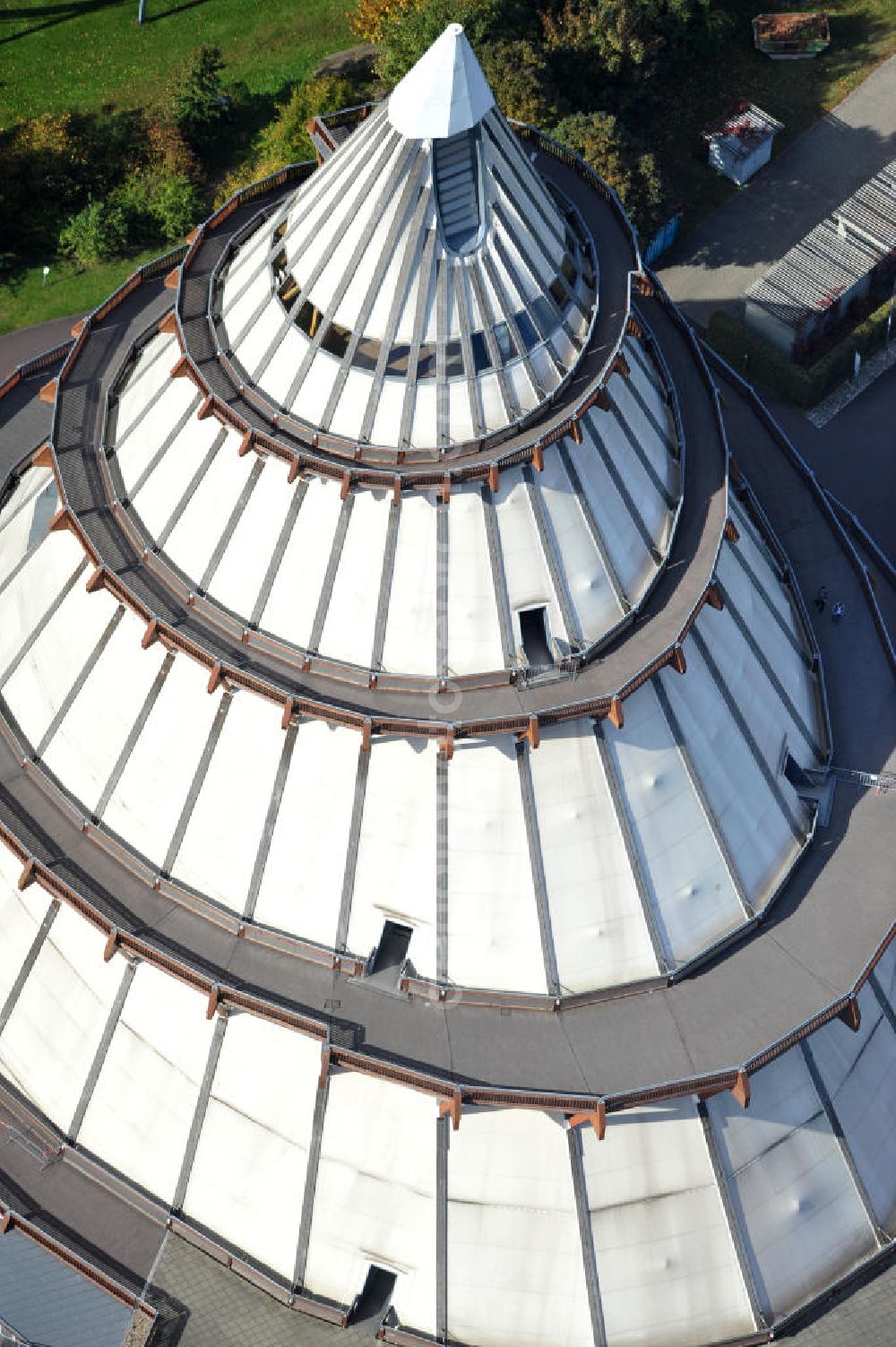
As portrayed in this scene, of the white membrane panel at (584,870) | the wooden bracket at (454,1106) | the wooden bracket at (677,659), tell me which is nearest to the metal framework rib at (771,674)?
the wooden bracket at (677,659)

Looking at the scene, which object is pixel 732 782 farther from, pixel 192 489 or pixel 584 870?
pixel 192 489

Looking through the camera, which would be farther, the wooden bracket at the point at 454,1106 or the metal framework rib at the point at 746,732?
the metal framework rib at the point at 746,732

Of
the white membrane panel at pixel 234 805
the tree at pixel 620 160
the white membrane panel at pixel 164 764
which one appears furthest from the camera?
the tree at pixel 620 160

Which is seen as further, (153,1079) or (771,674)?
(771,674)

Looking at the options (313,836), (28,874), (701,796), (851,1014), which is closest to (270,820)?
(313,836)

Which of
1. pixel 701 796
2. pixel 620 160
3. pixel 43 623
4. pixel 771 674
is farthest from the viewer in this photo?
pixel 620 160

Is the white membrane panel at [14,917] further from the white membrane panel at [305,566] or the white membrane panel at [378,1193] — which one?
→ the white membrane panel at [305,566]

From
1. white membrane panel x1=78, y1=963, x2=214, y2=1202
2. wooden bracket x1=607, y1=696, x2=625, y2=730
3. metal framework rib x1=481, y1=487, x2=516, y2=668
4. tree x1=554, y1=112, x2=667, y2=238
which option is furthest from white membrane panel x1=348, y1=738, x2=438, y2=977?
tree x1=554, y1=112, x2=667, y2=238
